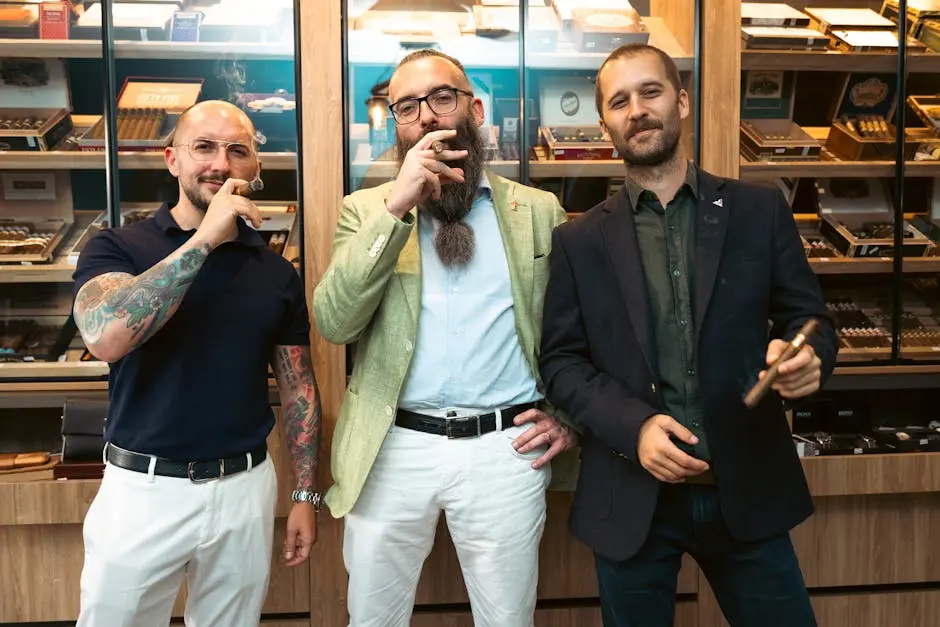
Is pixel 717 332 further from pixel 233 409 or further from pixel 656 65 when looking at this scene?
pixel 233 409

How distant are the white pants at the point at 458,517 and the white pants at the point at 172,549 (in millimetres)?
261

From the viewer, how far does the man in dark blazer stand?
1.75 m

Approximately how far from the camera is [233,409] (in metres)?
1.88

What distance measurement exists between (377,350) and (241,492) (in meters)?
0.46

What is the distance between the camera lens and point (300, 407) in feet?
7.02

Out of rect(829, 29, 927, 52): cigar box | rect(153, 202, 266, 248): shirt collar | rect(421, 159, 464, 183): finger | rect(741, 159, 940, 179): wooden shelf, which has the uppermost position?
rect(829, 29, 927, 52): cigar box

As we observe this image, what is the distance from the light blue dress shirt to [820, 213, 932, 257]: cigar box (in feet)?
5.74

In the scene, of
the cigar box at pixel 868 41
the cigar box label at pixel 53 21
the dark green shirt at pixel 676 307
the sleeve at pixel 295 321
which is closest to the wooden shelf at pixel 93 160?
the cigar box label at pixel 53 21

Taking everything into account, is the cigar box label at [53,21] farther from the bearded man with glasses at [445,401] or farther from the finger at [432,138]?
the finger at [432,138]

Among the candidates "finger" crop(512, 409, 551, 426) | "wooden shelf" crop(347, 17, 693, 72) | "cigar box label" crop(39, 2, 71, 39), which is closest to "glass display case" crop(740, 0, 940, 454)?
"wooden shelf" crop(347, 17, 693, 72)

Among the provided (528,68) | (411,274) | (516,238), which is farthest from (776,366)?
(528,68)

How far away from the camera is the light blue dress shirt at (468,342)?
202 centimetres

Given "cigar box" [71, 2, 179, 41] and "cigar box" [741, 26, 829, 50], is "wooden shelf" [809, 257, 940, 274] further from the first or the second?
"cigar box" [71, 2, 179, 41]

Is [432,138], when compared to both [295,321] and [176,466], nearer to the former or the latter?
[295,321]
